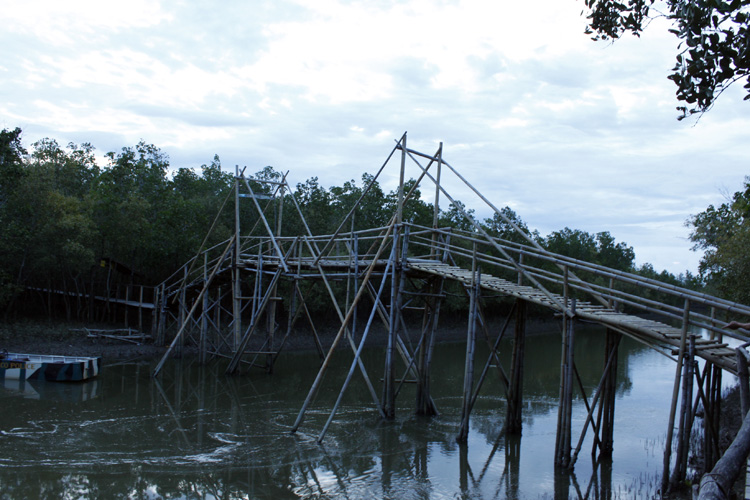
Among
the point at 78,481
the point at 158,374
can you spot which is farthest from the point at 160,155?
the point at 78,481

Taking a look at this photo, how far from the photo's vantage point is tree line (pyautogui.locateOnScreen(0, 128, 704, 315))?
23938 mm

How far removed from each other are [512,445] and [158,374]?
1327cm

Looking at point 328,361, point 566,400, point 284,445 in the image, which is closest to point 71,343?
point 284,445

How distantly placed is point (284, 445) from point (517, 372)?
5021 millimetres

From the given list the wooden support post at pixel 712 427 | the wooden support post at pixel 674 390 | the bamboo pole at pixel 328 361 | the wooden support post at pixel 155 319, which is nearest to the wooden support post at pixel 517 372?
the bamboo pole at pixel 328 361

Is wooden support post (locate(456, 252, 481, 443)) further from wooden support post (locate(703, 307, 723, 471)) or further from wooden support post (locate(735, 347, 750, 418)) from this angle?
wooden support post (locate(735, 347, 750, 418))

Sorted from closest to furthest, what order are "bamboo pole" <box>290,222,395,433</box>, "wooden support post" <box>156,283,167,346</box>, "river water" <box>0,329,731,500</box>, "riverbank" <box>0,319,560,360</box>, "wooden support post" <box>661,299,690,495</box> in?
"wooden support post" <box>661,299,690,495</box>
"river water" <box>0,329,731,500</box>
"bamboo pole" <box>290,222,395,433</box>
"riverbank" <box>0,319,560,360</box>
"wooden support post" <box>156,283,167,346</box>

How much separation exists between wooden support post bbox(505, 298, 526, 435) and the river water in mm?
409

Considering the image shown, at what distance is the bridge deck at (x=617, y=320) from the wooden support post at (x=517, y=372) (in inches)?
28.7

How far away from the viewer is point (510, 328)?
4116 cm

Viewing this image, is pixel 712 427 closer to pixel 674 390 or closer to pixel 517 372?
pixel 674 390

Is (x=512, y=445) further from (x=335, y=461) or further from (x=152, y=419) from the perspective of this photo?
(x=152, y=419)

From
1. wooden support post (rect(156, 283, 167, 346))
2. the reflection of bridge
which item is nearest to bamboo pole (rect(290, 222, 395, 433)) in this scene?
the reflection of bridge

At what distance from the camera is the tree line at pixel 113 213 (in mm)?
23938
